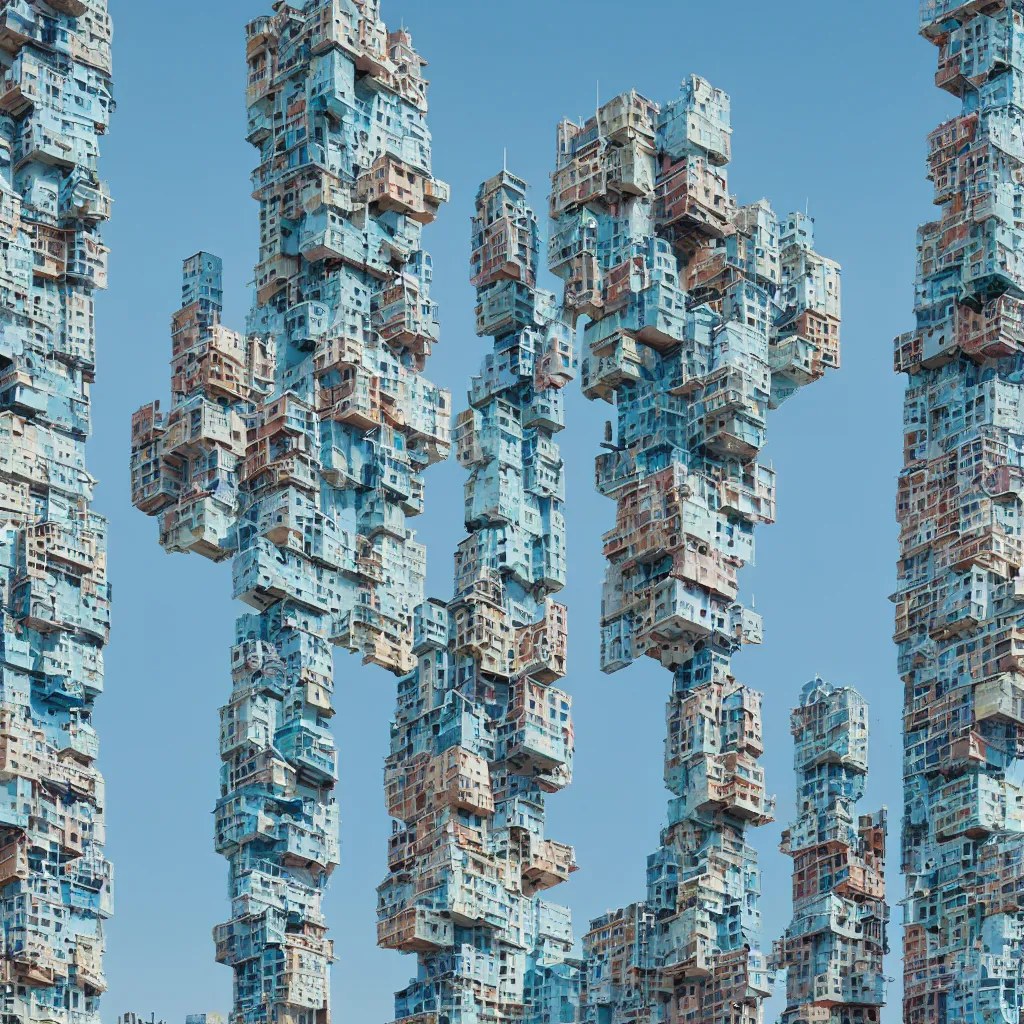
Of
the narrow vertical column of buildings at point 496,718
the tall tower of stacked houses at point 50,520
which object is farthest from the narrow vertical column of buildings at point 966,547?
the tall tower of stacked houses at point 50,520

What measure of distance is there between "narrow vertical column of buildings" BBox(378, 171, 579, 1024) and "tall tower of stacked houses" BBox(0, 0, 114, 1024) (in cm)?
582

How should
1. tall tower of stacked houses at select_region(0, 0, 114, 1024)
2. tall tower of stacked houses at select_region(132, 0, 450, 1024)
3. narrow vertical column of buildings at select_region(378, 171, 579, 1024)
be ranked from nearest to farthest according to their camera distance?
1. narrow vertical column of buildings at select_region(378, 171, 579, 1024)
2. tall tower of stacked houses at select_region(132, 0, 450, 1024)
3. tall tower of stacked houses at select_region(0, 0, 114, 1024)

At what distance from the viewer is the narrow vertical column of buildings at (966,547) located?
72.4 m

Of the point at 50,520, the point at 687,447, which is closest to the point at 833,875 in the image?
the point at 687,447

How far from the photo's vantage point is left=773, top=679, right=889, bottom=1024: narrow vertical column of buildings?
72.8 m

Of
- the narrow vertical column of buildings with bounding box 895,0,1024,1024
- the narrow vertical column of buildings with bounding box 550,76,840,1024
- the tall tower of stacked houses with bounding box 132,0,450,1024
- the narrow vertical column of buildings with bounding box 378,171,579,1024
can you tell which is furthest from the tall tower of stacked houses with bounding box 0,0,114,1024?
the narrow vertical column of buildings with bounding box 895,0,1024,1024

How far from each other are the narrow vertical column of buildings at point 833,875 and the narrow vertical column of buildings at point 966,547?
578 millimetres

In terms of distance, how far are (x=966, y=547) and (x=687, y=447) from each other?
4863 millimetres

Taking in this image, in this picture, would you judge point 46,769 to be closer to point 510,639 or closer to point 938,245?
point 510,639

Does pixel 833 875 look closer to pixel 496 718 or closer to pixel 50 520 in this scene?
pixel 496 718

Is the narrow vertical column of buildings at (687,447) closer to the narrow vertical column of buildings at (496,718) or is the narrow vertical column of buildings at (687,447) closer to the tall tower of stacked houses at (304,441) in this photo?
the narrow vertical column of buildings at (496,718)

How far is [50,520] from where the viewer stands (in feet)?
260

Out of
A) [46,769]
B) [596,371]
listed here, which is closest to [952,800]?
[596,371]

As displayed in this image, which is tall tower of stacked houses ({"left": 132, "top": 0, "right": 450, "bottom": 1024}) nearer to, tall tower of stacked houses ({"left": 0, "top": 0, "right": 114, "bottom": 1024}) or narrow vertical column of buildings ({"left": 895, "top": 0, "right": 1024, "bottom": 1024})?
tall tower of stacked houses ({"left": 0, "top": 0, "right": 114, "bottom": 1024})
